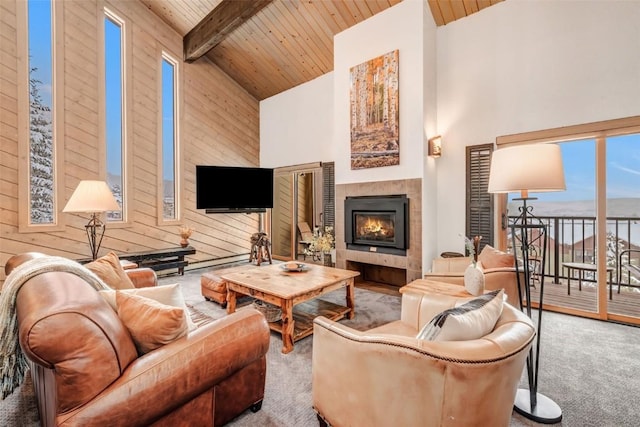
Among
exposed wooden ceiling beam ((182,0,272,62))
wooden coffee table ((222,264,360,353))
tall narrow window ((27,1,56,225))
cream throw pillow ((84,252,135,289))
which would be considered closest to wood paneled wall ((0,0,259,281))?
tall narrow window ((27,1,56,225))

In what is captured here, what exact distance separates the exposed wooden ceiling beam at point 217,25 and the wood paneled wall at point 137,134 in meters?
0.32

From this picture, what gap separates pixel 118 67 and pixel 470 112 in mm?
5345

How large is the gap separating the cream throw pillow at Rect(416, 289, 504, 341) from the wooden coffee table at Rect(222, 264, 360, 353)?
1467mm

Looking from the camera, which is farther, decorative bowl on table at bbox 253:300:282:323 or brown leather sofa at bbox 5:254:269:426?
decorative bowl on table at bbox 253:300:282:323

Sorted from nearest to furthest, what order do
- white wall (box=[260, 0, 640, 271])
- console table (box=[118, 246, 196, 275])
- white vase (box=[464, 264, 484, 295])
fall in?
white vase (box=[464, 264, 484, 295]) → white wall (box=[260, 0, 640, 271]) → console table (box=[118, 246, 196, 275])

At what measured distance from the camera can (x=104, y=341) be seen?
42.9 inches

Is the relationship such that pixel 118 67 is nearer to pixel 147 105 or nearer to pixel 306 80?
pixel 147 105

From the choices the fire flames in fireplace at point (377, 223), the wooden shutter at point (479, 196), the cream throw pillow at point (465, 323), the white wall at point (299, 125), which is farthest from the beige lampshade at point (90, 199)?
the wooden shutter at point (479, 196)

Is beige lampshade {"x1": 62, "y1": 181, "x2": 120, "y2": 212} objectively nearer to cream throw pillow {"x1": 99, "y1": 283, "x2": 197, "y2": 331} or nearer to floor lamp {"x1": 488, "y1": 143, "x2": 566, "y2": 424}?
cream throw pillow {"x1": 99, "y1": 283, "x2": 197, "y2": 331}

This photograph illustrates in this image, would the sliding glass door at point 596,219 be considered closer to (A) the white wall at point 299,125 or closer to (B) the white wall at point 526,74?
(B) the white wall at point 526,74

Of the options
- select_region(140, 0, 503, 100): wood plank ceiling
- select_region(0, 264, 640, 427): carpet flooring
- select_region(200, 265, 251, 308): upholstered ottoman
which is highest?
select_region(140, 0, 503, 100): wood plank ceiling

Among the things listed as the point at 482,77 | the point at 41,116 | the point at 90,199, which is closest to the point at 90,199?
the point at 90,199

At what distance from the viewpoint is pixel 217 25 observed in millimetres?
4715

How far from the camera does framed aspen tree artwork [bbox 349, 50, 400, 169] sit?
4094mm
